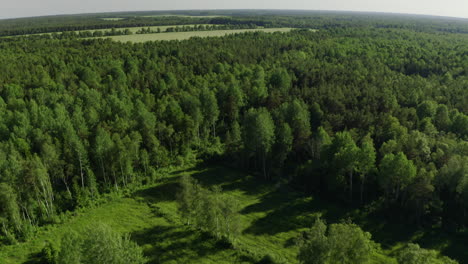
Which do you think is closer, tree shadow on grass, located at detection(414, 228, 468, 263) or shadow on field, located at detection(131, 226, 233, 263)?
shadow on field, located at detection(131, 226, 233, 263)

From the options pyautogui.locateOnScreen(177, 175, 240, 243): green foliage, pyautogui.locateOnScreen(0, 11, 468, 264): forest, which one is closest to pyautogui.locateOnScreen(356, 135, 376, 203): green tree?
pyautogui.locateOnScreen(0, 11, 468, 264): forest

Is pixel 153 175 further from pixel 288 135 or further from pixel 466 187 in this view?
pixel 466 187

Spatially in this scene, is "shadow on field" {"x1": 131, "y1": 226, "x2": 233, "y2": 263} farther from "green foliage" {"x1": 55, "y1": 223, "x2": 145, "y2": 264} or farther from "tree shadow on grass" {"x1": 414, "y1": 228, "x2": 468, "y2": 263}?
"tree shadow on grass" {"x1": 414, "y1": 228, "x2": 468, "y2": 263}

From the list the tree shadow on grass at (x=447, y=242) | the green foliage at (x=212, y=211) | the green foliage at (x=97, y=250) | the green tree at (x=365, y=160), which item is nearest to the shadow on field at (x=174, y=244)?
the green foliage at (x=212, y=211)

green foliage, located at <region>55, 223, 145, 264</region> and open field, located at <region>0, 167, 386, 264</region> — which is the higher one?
green foliage, located at <region>55, 223, 145, 264</region>

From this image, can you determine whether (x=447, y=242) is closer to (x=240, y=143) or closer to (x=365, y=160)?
(x=365, y=160)

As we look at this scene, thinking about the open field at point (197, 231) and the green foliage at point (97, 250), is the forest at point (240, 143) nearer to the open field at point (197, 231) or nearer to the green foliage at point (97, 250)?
the green foliage at point (97, 250)
